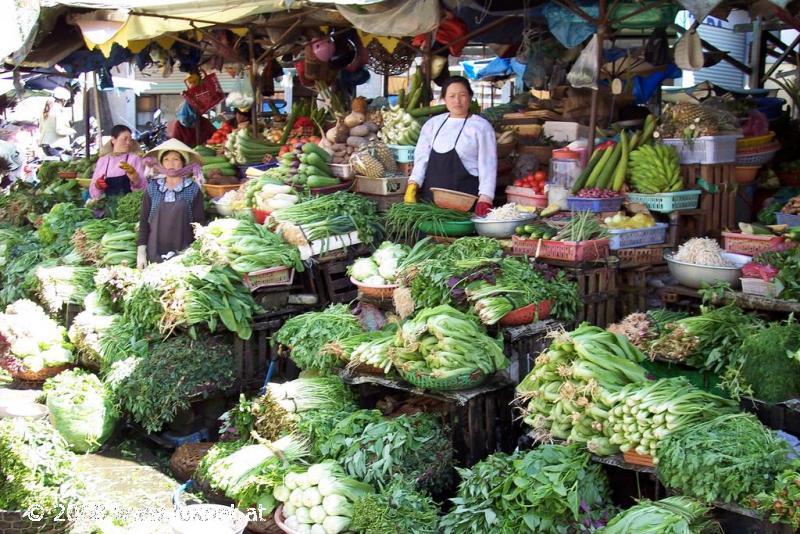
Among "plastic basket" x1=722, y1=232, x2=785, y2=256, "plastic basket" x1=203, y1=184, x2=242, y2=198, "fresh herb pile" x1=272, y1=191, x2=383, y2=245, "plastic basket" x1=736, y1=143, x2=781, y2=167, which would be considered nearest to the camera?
"plastic basket" x1=722, y1=232, x2=785, y2=256

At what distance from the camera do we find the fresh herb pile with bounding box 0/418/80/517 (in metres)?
4.61

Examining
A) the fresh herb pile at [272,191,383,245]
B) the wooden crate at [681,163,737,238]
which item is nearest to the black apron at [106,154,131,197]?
the fresh herb pile at [272,191,383,245]

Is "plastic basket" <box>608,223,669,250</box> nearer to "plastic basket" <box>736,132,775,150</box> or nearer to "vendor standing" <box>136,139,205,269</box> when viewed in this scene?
"plastic basket" <box>736,132,775,150</box>

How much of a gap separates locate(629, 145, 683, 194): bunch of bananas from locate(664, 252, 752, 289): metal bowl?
864mm

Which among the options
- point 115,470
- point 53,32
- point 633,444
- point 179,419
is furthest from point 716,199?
point 53,32

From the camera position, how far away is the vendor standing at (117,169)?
9.48 metres

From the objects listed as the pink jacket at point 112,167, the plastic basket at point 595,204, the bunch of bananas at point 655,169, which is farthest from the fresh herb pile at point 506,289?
the pink jacket at point 112,167

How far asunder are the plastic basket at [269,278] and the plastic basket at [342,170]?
57.3 inches

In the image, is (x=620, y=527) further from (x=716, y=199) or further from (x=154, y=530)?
(x=716, y=199)

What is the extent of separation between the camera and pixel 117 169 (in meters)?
9.55

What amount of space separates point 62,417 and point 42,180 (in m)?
6.42

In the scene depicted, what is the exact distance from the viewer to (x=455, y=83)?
7141mm

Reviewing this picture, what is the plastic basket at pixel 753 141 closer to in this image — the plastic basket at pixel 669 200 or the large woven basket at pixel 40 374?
the plastic basket at pixel 669 200

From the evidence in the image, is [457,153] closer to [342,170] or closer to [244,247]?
[342,170]
